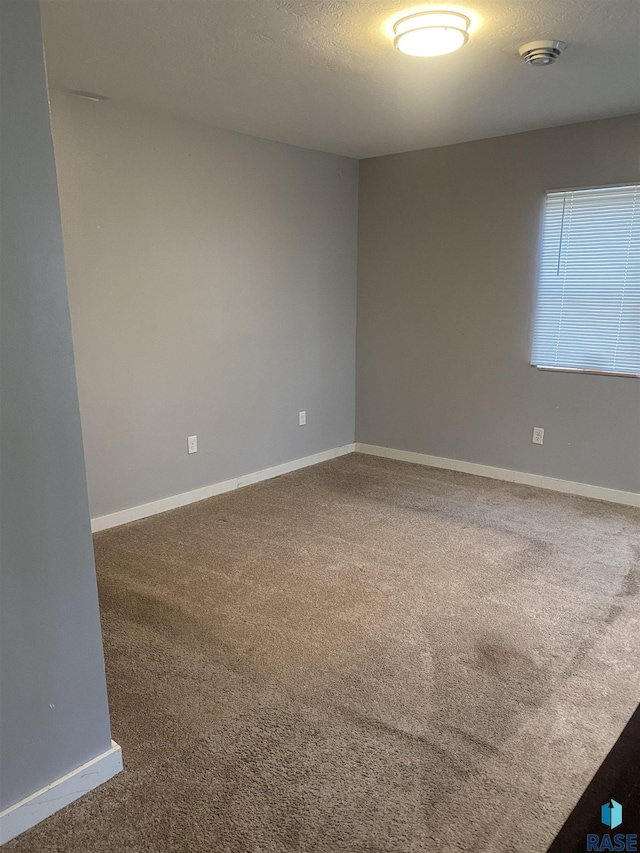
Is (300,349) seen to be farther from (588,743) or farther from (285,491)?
(588,743)

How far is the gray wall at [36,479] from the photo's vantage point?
1.41 metres

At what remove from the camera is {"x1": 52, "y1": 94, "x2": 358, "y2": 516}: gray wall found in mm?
3434

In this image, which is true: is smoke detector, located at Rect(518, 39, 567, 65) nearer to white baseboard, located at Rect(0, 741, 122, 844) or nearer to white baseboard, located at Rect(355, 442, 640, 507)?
white baseboard, located at Rect(355, 442, 640, 507)

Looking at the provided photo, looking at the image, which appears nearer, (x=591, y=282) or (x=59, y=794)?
(x=59, y=794)

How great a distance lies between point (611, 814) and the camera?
155 centimetres

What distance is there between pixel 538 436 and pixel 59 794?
3615 mm

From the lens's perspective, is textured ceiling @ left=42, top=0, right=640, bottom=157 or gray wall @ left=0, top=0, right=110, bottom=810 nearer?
gray wall @ left=0, top=0, right=110, bottom=810

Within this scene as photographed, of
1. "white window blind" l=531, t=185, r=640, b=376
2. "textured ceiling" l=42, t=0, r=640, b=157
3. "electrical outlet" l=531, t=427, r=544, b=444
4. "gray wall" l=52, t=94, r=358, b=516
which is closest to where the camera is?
"textured ceiling" l=42, t=0, r=640, b=157

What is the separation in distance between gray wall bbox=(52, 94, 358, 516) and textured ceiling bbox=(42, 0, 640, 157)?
0.29 metres

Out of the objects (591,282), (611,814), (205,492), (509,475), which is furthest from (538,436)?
(611,814)

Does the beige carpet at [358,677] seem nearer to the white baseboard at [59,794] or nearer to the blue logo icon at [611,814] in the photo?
the white baseboard at [59,794]

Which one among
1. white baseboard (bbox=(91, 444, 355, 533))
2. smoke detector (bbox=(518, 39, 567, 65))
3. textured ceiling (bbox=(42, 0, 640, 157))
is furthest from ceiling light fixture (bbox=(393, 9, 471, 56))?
white baseboard (bbox=(91, 444, 355, 533))

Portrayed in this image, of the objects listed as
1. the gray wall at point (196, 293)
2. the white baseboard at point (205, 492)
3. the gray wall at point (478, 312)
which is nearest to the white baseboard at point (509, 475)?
the gray wall at point (478, 312)
